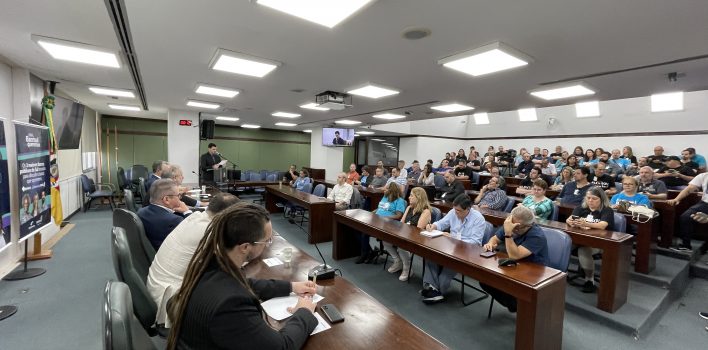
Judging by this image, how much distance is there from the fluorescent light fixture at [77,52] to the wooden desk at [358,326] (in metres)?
2.88

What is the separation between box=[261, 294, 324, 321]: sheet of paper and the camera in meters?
1.39

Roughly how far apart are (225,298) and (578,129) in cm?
1215

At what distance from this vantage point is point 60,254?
13.5 ft

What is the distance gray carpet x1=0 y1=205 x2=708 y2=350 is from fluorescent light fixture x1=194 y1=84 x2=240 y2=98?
2.73 meters

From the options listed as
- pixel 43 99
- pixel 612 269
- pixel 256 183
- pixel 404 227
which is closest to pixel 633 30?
pixel 612 269

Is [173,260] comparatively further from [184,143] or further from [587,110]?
[587,110]

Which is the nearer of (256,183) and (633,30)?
(633,30)

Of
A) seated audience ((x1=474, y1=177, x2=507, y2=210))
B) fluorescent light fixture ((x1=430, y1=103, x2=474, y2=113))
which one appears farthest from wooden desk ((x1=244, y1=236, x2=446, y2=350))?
fluorescent light fixture ((x1=430, y1=103, x2=474, y2=113))

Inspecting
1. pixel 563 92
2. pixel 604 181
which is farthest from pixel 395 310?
pixel 604 181

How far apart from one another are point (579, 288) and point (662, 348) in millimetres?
904

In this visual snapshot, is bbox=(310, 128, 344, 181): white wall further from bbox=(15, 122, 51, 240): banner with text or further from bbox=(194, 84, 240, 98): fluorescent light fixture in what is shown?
bbox=(15, 122, 51, 240): banner with text

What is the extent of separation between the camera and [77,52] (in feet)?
9.99

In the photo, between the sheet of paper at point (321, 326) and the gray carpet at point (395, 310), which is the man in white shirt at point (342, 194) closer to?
the gray carpet at point (395, 310)

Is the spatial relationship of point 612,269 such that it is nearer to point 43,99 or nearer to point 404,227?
point 404,227
